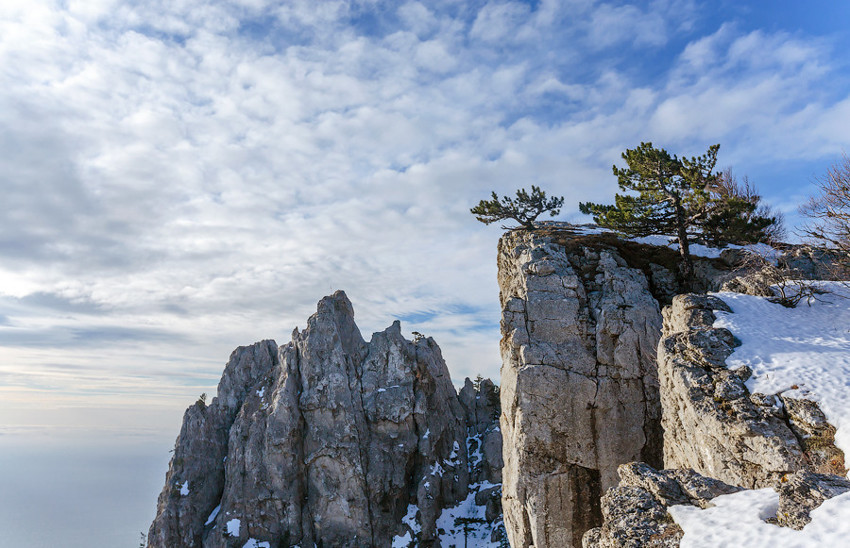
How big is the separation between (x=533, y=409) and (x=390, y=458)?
45.1 metres

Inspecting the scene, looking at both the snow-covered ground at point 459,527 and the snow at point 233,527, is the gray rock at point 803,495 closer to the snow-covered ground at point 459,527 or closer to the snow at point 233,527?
the snow-covered ground at point 459,527

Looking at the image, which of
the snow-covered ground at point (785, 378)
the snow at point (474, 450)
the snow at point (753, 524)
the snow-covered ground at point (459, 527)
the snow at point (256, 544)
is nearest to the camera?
the snow at point (753, 524)

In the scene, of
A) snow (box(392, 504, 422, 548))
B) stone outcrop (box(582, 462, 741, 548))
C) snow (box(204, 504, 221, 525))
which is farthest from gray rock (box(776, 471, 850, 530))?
snow (box(204, 504, 221, 525))

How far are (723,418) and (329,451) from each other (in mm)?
59057

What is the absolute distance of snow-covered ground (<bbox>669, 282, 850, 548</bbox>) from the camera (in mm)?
9766

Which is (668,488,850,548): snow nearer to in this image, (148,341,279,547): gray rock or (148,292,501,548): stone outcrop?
(148,292,501,548): stone outcrop

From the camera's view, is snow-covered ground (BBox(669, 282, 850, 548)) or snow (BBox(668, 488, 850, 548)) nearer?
snow (BBox(668, 488, 850, 548))

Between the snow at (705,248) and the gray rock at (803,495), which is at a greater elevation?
the snow at (705,248)

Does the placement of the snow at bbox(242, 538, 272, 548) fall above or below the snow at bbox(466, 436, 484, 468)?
below

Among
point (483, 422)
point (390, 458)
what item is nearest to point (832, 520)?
point (390, 458)

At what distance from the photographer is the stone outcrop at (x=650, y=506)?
11.4 m

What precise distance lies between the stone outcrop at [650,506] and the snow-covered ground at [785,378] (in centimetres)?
35

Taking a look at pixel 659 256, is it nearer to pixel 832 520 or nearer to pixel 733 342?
pixel 733 342

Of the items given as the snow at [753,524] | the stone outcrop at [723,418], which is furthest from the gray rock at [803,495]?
the stone outcrop at [723,418]
